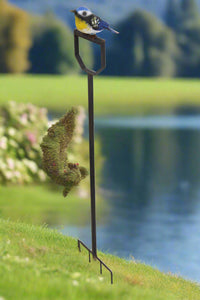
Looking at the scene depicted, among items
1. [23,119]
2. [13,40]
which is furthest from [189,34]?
[23,119]

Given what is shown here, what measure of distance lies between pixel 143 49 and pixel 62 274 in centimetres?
3834

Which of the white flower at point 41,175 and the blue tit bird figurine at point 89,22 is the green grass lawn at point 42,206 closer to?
the white flower at point 41,175

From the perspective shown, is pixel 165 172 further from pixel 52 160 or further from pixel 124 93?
pixel 124 93

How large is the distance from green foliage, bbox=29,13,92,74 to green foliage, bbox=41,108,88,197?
32.7m

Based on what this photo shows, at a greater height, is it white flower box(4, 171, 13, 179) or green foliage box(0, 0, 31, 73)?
green foliage box(0, 0, 31, 73)

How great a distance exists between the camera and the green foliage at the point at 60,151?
4941 mm

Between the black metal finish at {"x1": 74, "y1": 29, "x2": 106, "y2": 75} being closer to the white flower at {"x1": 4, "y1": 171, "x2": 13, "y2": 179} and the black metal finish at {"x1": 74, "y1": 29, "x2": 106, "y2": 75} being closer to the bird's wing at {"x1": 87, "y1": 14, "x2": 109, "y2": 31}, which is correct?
the bird's wing at {"x1": 87, "y1": 14, "x2": 109, "y2": 31}

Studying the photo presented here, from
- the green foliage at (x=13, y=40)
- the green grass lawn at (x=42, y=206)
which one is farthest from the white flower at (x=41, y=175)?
the green foliage at (x=13, y=40)

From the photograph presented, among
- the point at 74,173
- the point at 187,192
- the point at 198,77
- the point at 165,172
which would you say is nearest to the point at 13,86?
the point at 198,77

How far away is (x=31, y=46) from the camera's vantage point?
3800cm

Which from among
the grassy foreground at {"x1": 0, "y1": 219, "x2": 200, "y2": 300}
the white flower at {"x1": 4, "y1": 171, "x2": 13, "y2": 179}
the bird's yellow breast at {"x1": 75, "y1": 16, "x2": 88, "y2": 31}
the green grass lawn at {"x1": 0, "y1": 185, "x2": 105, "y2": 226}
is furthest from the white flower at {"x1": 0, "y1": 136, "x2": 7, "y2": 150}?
the bird's yellow breast at {"x1": 75, "y1": 16, "x2": 88, "y2": 31}

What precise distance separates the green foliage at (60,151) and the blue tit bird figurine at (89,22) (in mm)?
730

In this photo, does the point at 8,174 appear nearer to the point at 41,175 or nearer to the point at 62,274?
the point at 41,175

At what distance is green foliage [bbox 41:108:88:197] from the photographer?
4.94 meters
